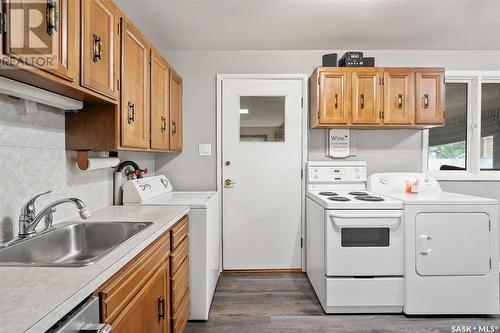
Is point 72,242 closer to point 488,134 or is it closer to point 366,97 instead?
point 366,97

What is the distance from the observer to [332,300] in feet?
6.92

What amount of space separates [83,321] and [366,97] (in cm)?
263

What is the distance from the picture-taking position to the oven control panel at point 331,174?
286 cm

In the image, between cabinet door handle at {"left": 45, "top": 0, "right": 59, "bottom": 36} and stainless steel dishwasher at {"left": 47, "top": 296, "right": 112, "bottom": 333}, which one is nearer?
stainless steel dishwasher at {"left": 47, "top": 296, "right": 112, "bottom": 333}

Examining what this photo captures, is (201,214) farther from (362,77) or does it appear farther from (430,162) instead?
(430,162)

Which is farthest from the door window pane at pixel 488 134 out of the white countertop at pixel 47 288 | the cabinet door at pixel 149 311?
the white countertop at pixel 47 288

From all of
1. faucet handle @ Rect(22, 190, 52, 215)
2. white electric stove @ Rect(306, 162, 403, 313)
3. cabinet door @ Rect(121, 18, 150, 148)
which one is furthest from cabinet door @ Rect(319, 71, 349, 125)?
faucet handle @ Rect(22, 190, 52, 215)

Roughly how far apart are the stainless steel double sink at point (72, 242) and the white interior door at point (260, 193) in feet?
4.96

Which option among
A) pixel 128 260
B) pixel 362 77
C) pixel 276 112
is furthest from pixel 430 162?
pixel 128 260

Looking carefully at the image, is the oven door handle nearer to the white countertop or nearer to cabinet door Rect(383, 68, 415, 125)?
cabinet door Rect(383, 68, 415, 125)

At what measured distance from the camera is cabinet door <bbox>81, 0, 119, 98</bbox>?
3.95 feet

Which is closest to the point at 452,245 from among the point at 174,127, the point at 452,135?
the point at 452,135

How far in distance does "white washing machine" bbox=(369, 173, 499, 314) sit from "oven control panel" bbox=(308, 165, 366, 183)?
0.80m

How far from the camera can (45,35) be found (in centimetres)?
98
